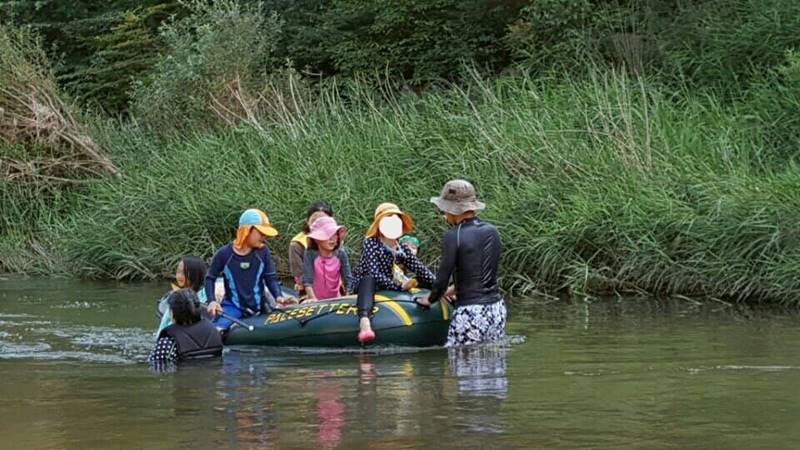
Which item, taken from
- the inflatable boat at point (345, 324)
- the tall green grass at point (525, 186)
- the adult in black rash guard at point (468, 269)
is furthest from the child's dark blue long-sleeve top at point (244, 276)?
the tall green grass at point (525, 186)

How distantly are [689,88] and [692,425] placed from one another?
1306 centimetres

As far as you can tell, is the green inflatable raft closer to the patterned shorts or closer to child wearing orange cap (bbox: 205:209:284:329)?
child wearing orange cap (bbox: 205:209:284:329)

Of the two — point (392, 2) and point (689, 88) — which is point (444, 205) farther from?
point (392, 2)

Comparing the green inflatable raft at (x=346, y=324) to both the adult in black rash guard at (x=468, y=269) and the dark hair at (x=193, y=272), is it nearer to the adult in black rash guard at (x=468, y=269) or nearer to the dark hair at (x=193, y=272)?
the adult in black rash guard at (x=468, y=269)

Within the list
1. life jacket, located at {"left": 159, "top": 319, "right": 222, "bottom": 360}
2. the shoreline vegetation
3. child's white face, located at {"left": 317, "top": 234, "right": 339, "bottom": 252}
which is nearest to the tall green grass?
the shoreline vegetation

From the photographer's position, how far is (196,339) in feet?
34.8

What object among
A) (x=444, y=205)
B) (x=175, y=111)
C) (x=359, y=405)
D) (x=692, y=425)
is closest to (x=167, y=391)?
(x=359, y=405)

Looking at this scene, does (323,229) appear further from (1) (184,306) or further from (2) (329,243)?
(1) (184,306)

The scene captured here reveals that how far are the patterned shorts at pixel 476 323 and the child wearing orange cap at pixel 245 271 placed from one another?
1.56 meters

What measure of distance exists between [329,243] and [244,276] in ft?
2.72

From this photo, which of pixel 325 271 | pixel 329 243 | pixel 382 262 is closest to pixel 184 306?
pixel 382 262

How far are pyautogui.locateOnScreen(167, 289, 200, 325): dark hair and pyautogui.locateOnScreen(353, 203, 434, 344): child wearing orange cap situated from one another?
4.38 ft

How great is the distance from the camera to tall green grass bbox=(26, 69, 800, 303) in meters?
14.5

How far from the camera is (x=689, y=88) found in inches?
802
